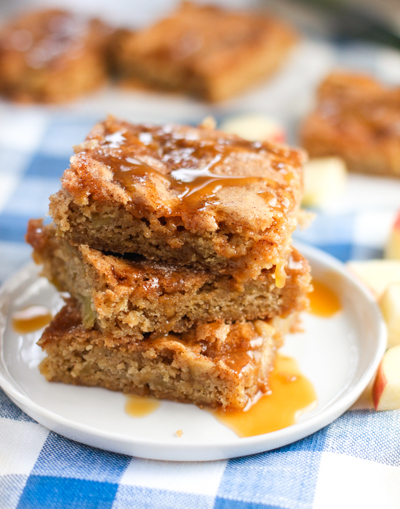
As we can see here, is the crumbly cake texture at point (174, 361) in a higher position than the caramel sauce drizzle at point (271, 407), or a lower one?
higher

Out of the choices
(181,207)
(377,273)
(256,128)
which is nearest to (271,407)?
(181,207)

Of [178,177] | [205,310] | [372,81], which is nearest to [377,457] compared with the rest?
[205,310]

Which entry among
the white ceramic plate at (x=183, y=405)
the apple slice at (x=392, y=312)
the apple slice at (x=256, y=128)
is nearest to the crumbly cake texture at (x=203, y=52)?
the apple slice at (x=256, y=128)

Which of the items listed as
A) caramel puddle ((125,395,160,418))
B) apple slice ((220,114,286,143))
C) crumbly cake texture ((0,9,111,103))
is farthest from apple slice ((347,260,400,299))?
crumbly cake texture ((0,9,111,103))

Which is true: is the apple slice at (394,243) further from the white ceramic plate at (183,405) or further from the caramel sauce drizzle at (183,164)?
the caramel sauce drizzle at (183,164)

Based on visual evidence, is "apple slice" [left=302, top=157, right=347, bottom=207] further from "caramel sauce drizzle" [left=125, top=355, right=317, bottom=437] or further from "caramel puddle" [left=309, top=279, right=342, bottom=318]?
"caramel sauce drizzle" [left=125, top=355, right=317, bottom=437]

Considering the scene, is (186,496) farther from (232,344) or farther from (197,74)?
(197,74)

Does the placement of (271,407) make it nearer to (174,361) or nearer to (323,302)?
(174,361)

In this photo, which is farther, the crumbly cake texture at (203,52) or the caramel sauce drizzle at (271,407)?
the crumbly cake texture at (203,52)

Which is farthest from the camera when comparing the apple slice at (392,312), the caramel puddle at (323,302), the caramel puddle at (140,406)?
the caramel puddle at (323,302)
